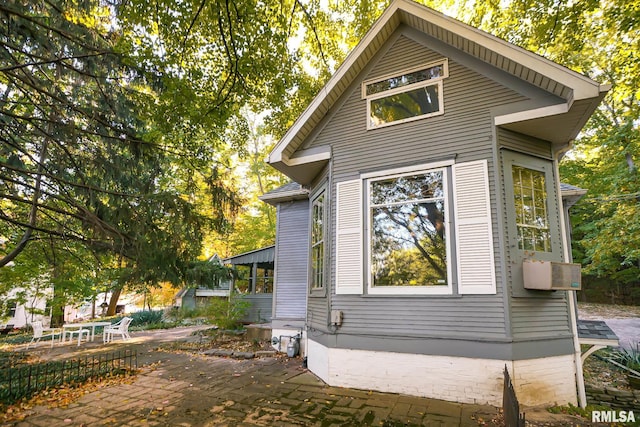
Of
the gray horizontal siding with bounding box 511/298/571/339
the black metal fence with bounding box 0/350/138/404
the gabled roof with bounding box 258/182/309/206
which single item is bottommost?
the black metal fence with bounding box 0/350/138/404

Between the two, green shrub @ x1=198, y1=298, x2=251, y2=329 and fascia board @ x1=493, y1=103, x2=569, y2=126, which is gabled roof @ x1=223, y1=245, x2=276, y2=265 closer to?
green shrub @ x1=198, y1=298, x2=251, y2=329

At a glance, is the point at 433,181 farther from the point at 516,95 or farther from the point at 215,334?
the point at 215,334

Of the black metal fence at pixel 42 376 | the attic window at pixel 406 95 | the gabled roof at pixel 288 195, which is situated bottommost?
the black metal fence at pixel 42 376

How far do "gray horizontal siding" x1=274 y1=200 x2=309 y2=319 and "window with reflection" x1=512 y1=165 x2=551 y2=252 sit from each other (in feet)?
18.3

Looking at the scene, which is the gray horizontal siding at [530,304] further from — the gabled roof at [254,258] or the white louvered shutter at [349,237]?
the gabled roof at [254,258]

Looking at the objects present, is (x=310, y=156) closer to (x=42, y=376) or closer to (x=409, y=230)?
(x=409, y=230)

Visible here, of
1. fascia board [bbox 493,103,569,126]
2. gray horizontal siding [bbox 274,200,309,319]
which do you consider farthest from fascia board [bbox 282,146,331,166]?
fascia board [bbox 493,103,569,126]

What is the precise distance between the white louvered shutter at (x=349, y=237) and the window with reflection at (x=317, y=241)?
2.96ft

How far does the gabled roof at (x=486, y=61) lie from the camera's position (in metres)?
4.82

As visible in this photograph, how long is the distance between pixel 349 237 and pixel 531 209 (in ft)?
9.98

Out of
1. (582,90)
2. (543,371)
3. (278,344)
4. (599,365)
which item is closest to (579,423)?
(543,371)

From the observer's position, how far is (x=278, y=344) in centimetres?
904

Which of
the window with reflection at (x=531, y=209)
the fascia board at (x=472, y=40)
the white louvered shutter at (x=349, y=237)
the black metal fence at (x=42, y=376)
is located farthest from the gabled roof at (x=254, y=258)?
the window with reflection at (x=531, y=209)

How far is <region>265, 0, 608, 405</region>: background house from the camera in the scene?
16.2 ft
